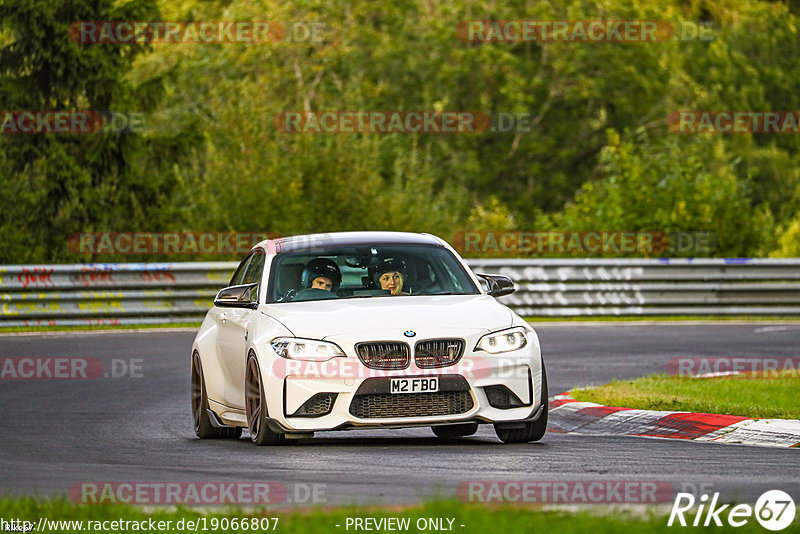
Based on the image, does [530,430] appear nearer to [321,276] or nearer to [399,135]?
[321,276]

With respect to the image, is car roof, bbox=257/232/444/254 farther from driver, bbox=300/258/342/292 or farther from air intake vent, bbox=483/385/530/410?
air intake vent, bbox=483/385/530/410

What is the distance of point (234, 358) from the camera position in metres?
11.9

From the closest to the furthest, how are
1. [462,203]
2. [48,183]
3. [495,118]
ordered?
[48,183]
[462,203]
[495,118]

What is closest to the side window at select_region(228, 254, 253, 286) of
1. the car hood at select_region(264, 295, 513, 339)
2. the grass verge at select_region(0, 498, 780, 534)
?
the car hood at select_region(264, 295, 513, 339)

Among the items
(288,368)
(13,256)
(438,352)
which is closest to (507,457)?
(438,352)

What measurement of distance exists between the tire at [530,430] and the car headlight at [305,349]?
1.30 meters

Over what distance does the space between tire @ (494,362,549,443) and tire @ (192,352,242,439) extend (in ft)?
7.70

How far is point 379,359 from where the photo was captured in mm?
10750

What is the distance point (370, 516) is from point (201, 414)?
556cm

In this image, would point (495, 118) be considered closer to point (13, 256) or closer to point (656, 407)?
point (13, 256)

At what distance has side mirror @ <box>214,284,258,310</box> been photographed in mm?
12047

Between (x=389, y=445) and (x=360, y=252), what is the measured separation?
5.33 feet

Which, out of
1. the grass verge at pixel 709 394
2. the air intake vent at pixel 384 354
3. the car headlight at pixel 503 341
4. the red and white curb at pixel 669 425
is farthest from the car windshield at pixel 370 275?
the grass verge at pixel 709 394

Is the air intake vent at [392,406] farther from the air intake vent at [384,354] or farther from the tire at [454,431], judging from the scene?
the tire at [454,431]
